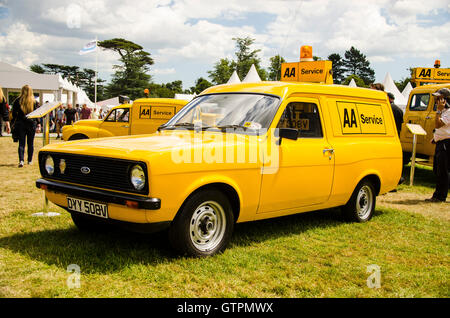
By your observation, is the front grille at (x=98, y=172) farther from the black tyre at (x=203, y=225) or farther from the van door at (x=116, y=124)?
the van door at (x=116, y=124)

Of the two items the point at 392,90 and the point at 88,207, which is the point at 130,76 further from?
the point at 88,207

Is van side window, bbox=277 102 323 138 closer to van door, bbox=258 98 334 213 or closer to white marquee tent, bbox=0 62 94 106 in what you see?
van door, bbox=258 98 334 213

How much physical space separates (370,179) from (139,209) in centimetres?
388

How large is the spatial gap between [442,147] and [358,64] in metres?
105

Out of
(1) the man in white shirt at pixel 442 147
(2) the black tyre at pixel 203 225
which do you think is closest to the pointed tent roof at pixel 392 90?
(1) the man in white shirt at pixel 442 147

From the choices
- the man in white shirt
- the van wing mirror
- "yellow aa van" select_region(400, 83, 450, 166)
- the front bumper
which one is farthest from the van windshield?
"yellow aa van" select_region(400, 83, 450, 166)

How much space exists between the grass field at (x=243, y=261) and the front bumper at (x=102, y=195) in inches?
24.1

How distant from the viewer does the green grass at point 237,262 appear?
3.65 m

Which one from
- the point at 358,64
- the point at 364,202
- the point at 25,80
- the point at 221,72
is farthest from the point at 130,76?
the point at 364,202

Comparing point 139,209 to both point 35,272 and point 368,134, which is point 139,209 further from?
point 368,134

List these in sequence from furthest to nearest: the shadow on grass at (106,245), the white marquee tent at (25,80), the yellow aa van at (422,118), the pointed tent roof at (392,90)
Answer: the white marquee tent at (25,80), the pointed tent roof at (392,90), the yellow aa van at (422,118), the shadow on grass at (106,245)

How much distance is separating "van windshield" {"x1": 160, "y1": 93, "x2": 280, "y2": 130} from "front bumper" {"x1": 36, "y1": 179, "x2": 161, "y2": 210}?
143cm

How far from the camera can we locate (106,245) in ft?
15.3
